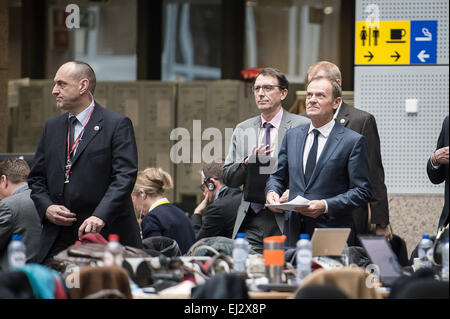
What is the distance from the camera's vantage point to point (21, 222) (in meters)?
6.20

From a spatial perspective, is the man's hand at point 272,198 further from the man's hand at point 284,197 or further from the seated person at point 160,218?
the seated person at point 160,218

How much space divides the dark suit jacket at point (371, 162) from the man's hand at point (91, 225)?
1.94 meters

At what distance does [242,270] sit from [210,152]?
4.84 m

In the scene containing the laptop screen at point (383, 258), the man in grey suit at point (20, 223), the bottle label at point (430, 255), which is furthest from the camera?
the man in grey suit at point (20, 223)

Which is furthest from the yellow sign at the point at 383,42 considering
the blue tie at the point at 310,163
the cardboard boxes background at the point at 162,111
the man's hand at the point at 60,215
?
the man's hand at the point at 60,215

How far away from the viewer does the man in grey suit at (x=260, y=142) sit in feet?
→ 19.7

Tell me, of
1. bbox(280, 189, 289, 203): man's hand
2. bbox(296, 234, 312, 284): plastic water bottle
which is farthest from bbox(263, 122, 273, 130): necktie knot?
bbox(296, 234, 312, 284): plastic water bottle

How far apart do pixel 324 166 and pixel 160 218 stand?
1.72 meters

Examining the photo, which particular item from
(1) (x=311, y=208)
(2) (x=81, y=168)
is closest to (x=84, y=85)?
(2) (x=81, y=168)

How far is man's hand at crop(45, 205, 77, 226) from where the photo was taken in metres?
5.53

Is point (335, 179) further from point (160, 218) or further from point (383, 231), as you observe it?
point (160, 218)

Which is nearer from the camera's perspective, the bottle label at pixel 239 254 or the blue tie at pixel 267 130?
the bottle label at pixel 239 254

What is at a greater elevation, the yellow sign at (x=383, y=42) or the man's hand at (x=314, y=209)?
the yellow sign at (x=383, y=42)

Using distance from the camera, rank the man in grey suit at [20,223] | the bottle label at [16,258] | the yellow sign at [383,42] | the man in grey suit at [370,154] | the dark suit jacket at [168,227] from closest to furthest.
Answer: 1. the bottle label at [16,258]
2. the man in grey suit at [20,223]
3. the man in grey suit at [370,154]
4. the dark suit jacket at [168,227]
5. the yellow sign at [383,42]
